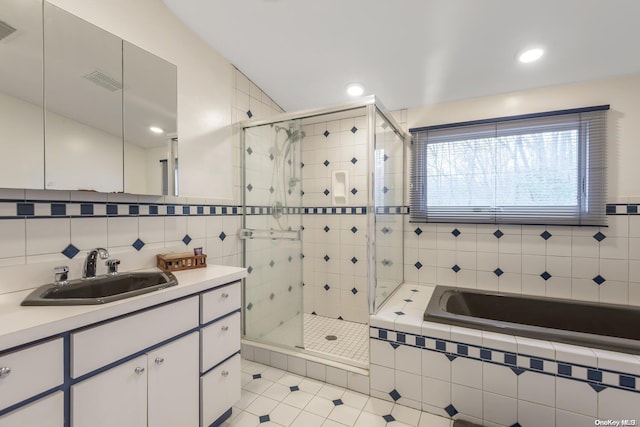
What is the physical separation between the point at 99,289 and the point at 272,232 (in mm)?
1157

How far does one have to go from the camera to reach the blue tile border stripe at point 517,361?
131 centimetres

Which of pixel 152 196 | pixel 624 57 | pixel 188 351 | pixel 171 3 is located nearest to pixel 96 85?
pixel 152 196

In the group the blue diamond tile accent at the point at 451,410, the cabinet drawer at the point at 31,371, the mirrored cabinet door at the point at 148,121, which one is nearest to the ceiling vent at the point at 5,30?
the mirrored cabinet door at the point at 148,121

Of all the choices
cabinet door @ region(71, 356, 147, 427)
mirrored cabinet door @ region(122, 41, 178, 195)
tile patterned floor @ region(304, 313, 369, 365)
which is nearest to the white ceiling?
mirrored cabinet door @ region(122, 41, 178, 195)

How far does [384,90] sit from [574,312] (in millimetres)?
2241

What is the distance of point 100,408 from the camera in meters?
1.00

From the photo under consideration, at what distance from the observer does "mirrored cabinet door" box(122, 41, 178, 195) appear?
155cm

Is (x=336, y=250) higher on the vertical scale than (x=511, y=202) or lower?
lower

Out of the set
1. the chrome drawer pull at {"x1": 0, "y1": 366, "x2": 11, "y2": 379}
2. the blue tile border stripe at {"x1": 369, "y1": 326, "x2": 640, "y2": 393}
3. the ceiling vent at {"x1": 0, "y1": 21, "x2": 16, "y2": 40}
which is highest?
the ceiling vent at {"x1": 0, "y1": 21, "x2": 16, "y2": 40}

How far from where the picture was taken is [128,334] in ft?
3.54

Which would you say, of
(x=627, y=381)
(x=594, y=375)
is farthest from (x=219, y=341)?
(x=627, y=381)

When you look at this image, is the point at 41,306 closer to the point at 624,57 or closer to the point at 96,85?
the point at 96,85

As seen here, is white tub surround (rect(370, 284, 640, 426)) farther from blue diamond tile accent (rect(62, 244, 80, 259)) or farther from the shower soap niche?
blue diamond tile accent (rect(62, 244, 80, 259))

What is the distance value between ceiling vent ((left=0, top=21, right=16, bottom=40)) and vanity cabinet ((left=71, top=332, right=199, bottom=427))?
1.40m
